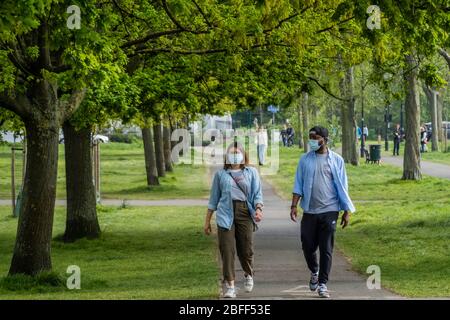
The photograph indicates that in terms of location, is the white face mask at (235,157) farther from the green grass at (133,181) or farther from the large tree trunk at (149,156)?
the large tree trunk at (149,156)

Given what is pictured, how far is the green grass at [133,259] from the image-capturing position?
15.1 meters

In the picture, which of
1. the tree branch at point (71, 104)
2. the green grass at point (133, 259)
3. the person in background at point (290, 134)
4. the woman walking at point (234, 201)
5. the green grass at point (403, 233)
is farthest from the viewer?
the person in background at point (290, 134)

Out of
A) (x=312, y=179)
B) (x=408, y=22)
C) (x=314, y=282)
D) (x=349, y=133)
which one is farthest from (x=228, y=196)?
(x=349, y=133)

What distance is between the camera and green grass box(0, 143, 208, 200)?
126ft

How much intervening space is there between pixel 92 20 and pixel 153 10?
235 inches

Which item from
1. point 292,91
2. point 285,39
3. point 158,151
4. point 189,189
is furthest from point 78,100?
point 158,151

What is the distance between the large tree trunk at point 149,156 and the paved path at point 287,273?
1291cm

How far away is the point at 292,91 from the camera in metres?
24.9

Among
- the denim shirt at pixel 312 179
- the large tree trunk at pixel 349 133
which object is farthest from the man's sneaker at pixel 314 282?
the large tree trunk at pixel 349 133

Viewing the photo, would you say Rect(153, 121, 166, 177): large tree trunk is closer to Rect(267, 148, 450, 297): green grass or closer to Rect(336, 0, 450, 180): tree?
Rect(267, 148, 450, 297): green grass

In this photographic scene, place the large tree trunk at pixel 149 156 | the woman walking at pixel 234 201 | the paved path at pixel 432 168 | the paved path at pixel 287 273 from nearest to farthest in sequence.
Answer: the woman walking at pixel 234 201
the paved path at pixel 287 273
the large tree trunk at pixel 149 156
the paved path at pixel 432 168

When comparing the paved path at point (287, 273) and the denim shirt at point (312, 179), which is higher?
the denim shirt at point (312, 179)

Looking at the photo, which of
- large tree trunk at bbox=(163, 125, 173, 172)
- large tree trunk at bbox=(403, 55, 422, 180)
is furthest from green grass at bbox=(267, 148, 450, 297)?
large tree trunk at bbox=(163, 125, 173, 172)

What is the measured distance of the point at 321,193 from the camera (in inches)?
529
